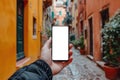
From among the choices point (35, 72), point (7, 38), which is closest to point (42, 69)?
point (35, 72)

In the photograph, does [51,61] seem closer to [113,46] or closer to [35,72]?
[35,72]

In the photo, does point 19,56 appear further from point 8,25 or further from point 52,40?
point 52,40

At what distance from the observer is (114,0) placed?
27.4ft

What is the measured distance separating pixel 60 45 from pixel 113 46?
5873mm

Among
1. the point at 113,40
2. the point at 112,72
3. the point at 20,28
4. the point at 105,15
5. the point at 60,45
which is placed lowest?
the point at 112,72

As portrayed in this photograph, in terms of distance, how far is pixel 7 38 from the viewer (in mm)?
4707

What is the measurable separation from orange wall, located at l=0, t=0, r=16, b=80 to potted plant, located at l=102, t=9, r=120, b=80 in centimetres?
327

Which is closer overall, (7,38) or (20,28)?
(7,38)

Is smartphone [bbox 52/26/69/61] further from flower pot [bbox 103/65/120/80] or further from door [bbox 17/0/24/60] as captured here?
flower pot [bbox 103/65/120/80]

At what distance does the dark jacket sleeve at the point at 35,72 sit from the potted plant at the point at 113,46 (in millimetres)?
5761

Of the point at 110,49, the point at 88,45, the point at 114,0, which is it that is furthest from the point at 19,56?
the point at 88,45

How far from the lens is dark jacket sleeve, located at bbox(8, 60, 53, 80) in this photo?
3.56ft

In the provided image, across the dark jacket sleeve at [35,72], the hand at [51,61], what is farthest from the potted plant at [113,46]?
the dark jacket sleeve at [35,72]

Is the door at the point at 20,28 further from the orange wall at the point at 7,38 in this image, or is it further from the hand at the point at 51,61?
the hand at the point at 51,61
